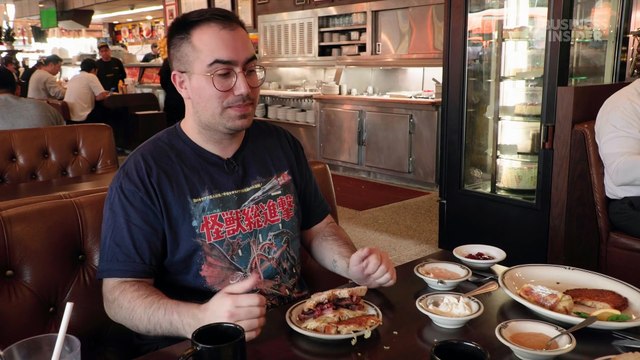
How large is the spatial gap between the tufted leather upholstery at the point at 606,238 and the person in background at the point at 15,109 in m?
3.79

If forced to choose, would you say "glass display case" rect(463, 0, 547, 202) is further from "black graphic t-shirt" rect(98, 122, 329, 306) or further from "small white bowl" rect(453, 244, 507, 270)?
"black graphic t-shirt" rect(98, 122, 329, 306)

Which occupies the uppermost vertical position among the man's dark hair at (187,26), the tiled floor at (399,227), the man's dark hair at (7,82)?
the man's dark hair at (187,26)

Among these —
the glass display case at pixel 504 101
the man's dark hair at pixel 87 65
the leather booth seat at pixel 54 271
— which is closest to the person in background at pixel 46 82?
the man's dark hair at pixel 87 65

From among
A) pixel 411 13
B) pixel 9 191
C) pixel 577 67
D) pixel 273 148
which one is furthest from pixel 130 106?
pixel 273 148

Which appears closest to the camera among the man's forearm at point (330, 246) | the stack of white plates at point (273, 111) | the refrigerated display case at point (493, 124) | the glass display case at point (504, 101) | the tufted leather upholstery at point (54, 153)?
the man's forearm at point (330, 246)

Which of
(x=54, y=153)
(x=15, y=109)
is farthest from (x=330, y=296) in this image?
(x=15, y=109)

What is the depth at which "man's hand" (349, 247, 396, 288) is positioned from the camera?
4.62 feet

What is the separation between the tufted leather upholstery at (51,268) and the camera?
4.89ft

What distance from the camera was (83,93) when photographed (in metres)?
7.86

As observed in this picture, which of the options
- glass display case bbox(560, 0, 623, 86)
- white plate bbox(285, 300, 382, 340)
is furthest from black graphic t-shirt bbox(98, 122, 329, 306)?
glass display case bbox(560, 0, 623, 86)

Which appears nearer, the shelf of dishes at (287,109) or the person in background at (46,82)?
the shelf of dishes at (287,109)

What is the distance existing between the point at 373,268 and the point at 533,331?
1.36ft

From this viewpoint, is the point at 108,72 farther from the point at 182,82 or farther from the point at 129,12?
the point at 182,82

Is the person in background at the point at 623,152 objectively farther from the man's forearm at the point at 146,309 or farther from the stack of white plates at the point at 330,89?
the stack of white plates at the point at 330,89
